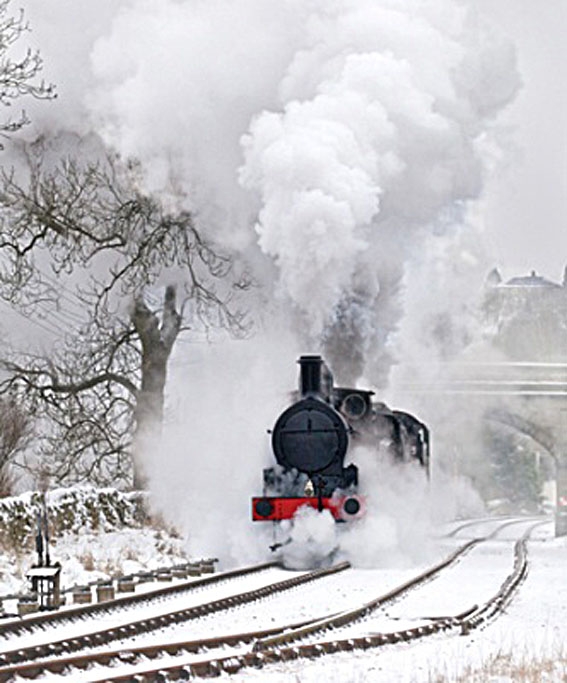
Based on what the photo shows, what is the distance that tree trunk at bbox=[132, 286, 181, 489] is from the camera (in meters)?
21.9

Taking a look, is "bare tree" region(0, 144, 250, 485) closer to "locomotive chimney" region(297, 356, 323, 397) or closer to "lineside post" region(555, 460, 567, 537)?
"locomotive chimney" region(297, 356, 323, 397)

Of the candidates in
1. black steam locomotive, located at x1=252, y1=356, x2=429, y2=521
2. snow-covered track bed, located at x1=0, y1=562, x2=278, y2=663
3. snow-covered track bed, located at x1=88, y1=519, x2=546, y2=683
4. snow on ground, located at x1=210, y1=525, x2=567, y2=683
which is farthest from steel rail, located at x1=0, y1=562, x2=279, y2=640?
snow on ground, located at x1=210, y1=525, x2=567, y2=683

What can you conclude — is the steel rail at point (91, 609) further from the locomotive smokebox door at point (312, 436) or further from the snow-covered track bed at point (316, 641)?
the locomotive smokebox door at point (312, 436)

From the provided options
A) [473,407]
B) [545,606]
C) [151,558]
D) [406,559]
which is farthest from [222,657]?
[473,407]

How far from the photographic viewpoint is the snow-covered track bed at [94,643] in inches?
276

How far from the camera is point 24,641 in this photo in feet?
28.0

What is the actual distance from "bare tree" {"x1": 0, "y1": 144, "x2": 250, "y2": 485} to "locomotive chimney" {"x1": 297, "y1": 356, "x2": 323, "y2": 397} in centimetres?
675

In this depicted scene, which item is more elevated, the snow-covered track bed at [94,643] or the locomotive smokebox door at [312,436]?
the locomotive smokebox door at [312,436]

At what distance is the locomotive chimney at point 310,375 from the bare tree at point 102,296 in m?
6.75

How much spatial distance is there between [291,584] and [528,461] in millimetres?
56195

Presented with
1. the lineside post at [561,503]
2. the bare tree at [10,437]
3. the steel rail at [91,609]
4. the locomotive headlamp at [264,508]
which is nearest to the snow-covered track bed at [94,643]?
the steel rail at [91,609]

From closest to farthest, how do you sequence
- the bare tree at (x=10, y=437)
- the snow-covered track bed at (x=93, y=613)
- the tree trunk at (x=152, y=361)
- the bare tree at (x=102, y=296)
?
the snow-covered track bed at (x=93, y=613) < the bare tree at (x=10, y=437) < the bare tree at (x=102, y=296) < the tree trunk at (x=152, y=361)

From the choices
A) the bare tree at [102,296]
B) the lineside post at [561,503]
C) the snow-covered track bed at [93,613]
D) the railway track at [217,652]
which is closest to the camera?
the railway track at [217,652]

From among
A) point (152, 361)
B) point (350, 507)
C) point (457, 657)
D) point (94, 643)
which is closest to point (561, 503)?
point (152, 361)
